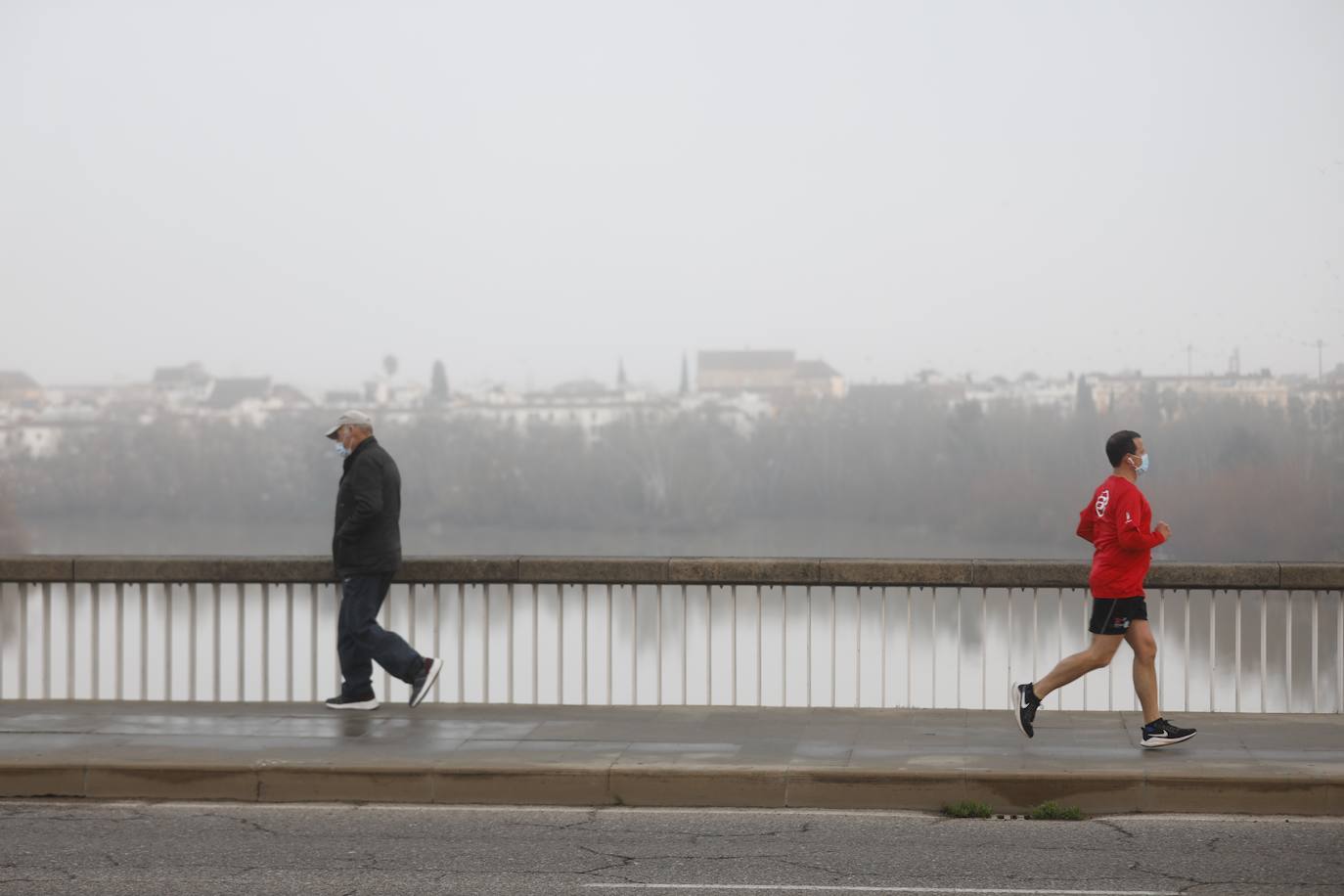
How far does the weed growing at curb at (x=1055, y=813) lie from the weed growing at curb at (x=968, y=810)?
0.76 ft

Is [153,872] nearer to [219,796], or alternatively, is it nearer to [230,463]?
[219,796]

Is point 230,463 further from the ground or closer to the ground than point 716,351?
closer to the ground

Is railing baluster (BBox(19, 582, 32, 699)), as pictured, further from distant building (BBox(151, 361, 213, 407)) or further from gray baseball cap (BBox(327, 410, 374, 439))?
distant building (BBox(151, 361, 213, 407))

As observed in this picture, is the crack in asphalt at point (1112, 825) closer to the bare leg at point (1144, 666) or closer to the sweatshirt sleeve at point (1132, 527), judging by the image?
the bare leg at point (1144, 666)

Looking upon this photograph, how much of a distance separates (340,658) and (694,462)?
114 metres

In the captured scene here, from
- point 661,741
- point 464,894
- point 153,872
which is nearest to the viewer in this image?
point 464,894

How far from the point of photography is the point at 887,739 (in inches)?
358

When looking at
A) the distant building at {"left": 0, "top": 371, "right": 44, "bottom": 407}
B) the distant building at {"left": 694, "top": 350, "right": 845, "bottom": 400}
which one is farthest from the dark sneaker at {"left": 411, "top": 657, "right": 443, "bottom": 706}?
the distant building at {"left": 0, "top": 371, "right": 44, "bottom": 407}

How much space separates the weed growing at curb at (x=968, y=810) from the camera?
7801 mm

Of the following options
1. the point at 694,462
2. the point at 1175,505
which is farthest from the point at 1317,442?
the point at 694,462

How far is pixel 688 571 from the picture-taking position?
34.4 feet

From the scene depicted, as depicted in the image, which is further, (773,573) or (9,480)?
(9,480)

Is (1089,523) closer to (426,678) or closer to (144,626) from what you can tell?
(426,678)

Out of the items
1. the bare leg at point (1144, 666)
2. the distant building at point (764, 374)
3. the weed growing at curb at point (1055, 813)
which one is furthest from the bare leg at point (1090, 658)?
the distant building at point (764, 374)
